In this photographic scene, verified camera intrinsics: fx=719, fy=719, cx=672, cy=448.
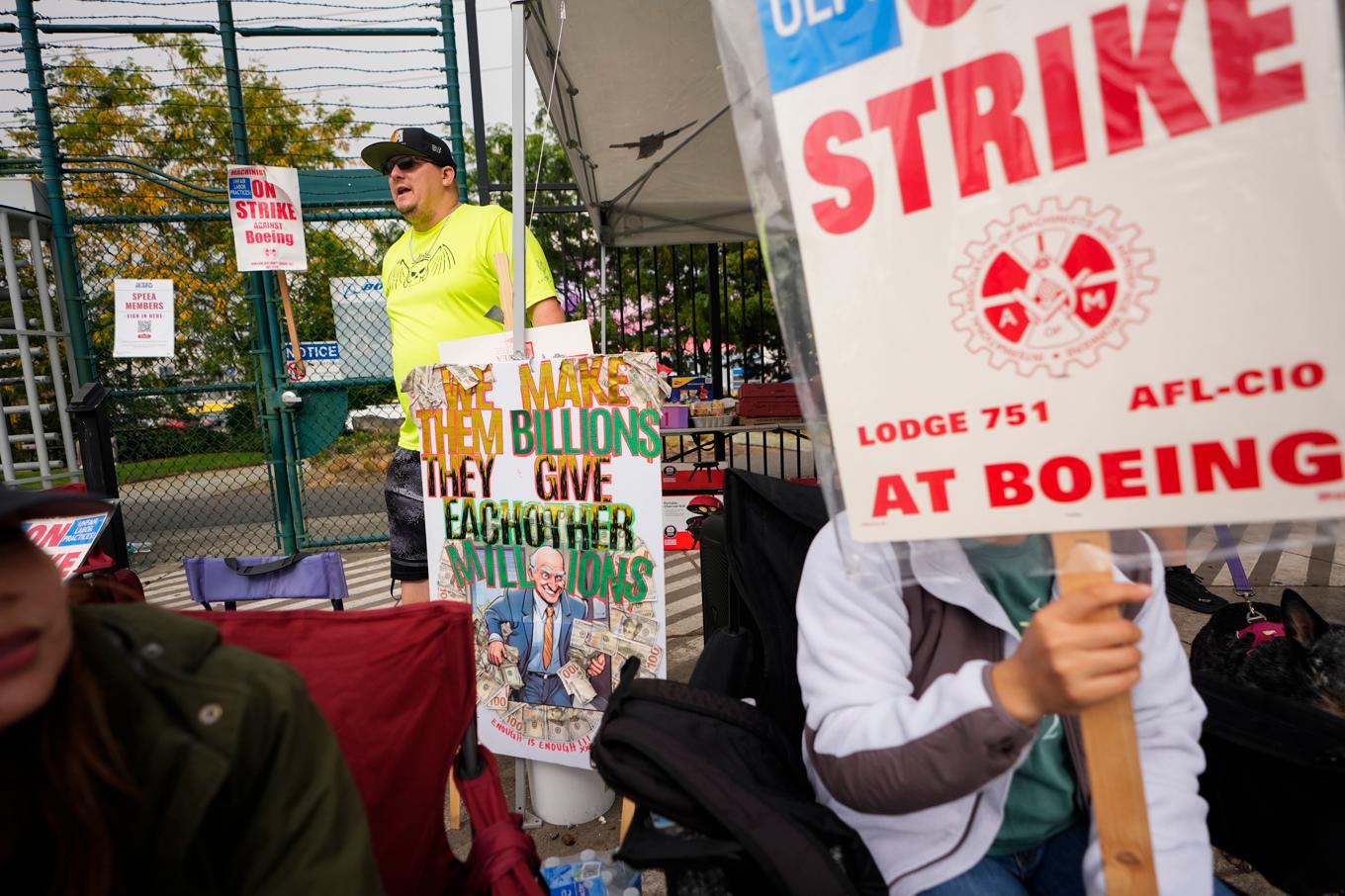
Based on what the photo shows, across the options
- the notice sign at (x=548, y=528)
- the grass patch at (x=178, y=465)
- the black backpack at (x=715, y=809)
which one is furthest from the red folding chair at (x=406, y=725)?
the grass patch at (x=178, y=465)

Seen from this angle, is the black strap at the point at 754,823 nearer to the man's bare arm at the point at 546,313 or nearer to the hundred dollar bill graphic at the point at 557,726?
the hundred dollar bill graphic at the point at 557,726

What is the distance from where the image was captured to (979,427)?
2.60 ft

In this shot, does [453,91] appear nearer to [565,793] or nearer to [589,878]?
[565,793]

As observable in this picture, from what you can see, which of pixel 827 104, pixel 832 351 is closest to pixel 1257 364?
pixel 832 351

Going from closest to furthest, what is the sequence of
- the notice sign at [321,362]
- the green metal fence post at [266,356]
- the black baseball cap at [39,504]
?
1. the black baseball cap at [39,504]
2. the green metal fence post at [266,356]
3. the notice sign at [321,362]

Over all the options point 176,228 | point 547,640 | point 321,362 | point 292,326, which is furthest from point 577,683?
point 176,228

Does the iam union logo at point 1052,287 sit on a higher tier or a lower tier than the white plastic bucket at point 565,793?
higher

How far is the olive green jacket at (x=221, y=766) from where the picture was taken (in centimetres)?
77

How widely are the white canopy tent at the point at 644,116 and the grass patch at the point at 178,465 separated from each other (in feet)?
13.2

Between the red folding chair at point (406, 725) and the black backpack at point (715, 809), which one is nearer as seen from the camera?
the black backpack at point (715, 809)

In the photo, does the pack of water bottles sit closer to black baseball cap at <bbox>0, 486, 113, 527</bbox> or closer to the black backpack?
the black backpack

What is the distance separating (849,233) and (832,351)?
Answer: 132 mm

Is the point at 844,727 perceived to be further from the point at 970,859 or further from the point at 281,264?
the point at 281,264

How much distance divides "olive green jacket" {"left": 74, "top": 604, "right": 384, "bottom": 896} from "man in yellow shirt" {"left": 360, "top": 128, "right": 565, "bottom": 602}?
156cm
